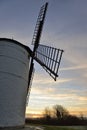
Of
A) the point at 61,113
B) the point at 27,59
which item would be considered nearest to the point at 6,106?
the point at 27,59

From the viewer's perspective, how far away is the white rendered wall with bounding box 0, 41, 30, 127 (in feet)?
49.0

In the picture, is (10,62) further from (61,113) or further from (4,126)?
(61,113)

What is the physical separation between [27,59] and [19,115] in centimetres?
430

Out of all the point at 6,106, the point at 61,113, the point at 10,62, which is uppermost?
the point at 10,62

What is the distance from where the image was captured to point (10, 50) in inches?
642

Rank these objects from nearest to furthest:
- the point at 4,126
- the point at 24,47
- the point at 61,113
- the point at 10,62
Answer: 1. the point at 4,126
2. the point at 10,62
3. the point at 24,47
4. the point at 61,113

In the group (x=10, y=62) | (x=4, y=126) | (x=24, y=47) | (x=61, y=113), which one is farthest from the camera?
(x=61, y=113)

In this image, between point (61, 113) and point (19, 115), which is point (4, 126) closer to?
point (19, 115)

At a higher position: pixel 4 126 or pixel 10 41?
pixel 10 41

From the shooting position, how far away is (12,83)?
1547 centimetres

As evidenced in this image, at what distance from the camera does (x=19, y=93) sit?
1599 cm

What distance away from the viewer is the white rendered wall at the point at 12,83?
1494cm

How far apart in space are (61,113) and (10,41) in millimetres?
68168

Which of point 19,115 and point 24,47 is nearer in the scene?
point 19,115
